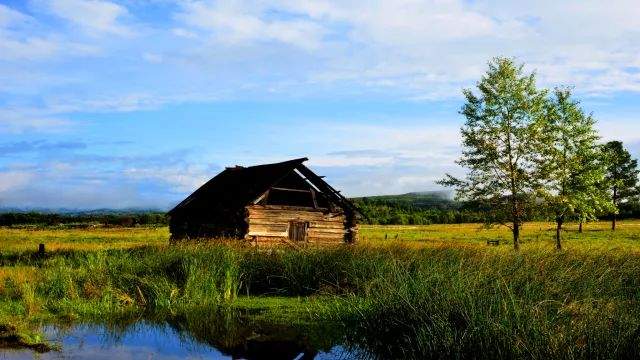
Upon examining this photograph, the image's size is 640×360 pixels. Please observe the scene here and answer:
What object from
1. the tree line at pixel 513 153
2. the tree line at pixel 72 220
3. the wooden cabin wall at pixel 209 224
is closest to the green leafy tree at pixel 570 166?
the tree line at pixel 513 153

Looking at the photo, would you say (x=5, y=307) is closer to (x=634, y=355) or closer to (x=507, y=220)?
(x=634, y=355)

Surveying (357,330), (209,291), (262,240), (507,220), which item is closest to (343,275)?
(209,291)

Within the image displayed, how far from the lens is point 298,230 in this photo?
31.5 m

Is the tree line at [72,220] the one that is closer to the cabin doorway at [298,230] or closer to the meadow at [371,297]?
the cabin doorway at [298,230]

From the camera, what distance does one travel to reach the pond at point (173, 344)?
32.1 ft

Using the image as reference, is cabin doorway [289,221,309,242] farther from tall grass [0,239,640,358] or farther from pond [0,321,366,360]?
pond [0,321,366,360]

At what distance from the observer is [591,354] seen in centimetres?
691

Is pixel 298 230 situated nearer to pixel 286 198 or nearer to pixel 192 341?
pixel 286 198

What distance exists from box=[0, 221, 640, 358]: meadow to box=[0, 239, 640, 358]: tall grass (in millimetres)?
27

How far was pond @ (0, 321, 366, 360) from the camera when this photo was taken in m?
9.77

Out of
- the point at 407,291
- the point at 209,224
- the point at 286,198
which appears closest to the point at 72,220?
the point at 209,224

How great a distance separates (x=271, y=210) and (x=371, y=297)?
2013 centimetres

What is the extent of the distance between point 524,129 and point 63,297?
2647cm

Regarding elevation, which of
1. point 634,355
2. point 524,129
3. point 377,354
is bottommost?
point 377,354
